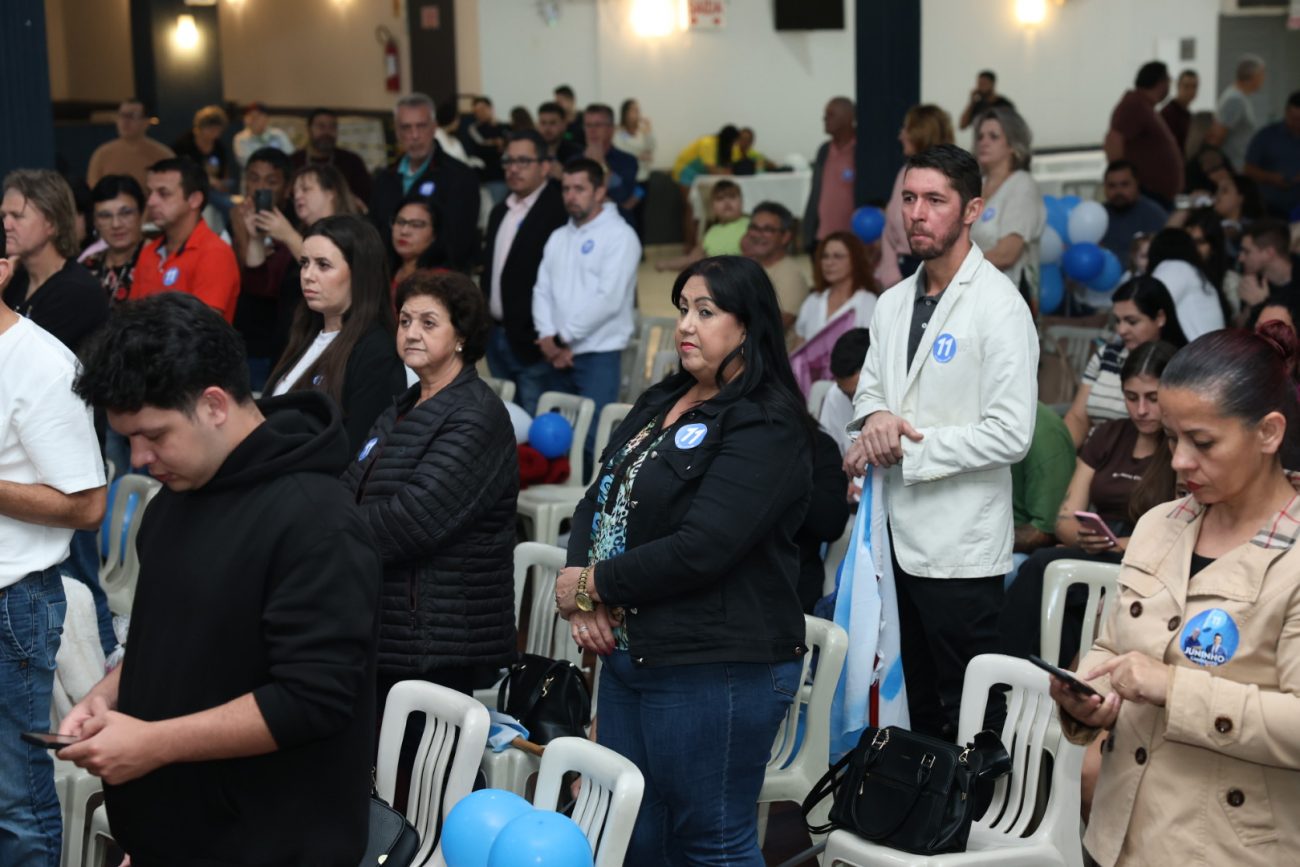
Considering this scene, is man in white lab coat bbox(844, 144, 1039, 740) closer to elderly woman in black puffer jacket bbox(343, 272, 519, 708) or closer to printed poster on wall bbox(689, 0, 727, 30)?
elderly woman in black puffer jacket bbox(343, 272, 519, 708)

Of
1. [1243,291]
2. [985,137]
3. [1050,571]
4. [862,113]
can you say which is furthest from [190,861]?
[862,113]

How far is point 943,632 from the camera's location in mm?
3334

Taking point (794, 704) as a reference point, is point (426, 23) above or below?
above

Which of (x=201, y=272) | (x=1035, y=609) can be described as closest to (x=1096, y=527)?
(x=1035, y=609)

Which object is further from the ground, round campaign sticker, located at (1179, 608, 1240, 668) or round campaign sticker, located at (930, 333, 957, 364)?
round campaign sticker, located at (930, 333, 957, 364)

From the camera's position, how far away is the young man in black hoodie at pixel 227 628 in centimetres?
188

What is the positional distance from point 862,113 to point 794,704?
4702 millimetres

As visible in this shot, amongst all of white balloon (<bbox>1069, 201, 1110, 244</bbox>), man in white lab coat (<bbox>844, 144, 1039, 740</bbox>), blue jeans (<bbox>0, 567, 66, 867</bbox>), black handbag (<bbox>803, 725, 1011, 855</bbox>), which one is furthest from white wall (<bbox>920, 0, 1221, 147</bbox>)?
blue jeans (<bbox>0, 567, 66, 867</bbox>)

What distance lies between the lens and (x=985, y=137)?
5363 millimetres

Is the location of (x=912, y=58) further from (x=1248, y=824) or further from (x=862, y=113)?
(x=1248, y=824)

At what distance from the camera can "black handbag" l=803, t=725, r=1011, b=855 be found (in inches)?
106

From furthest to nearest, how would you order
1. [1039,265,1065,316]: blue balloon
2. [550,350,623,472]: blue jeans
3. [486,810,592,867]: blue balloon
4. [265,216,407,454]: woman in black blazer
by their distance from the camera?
[1039,265,1065,316]: blue balloon
[550,350,623,472]: blue jeans
[265,216,407,454]: woman in black blazer
[486,810,592,867]: blue balloon

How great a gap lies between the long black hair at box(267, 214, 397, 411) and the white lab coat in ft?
4.20

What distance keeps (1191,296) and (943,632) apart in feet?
9.33
